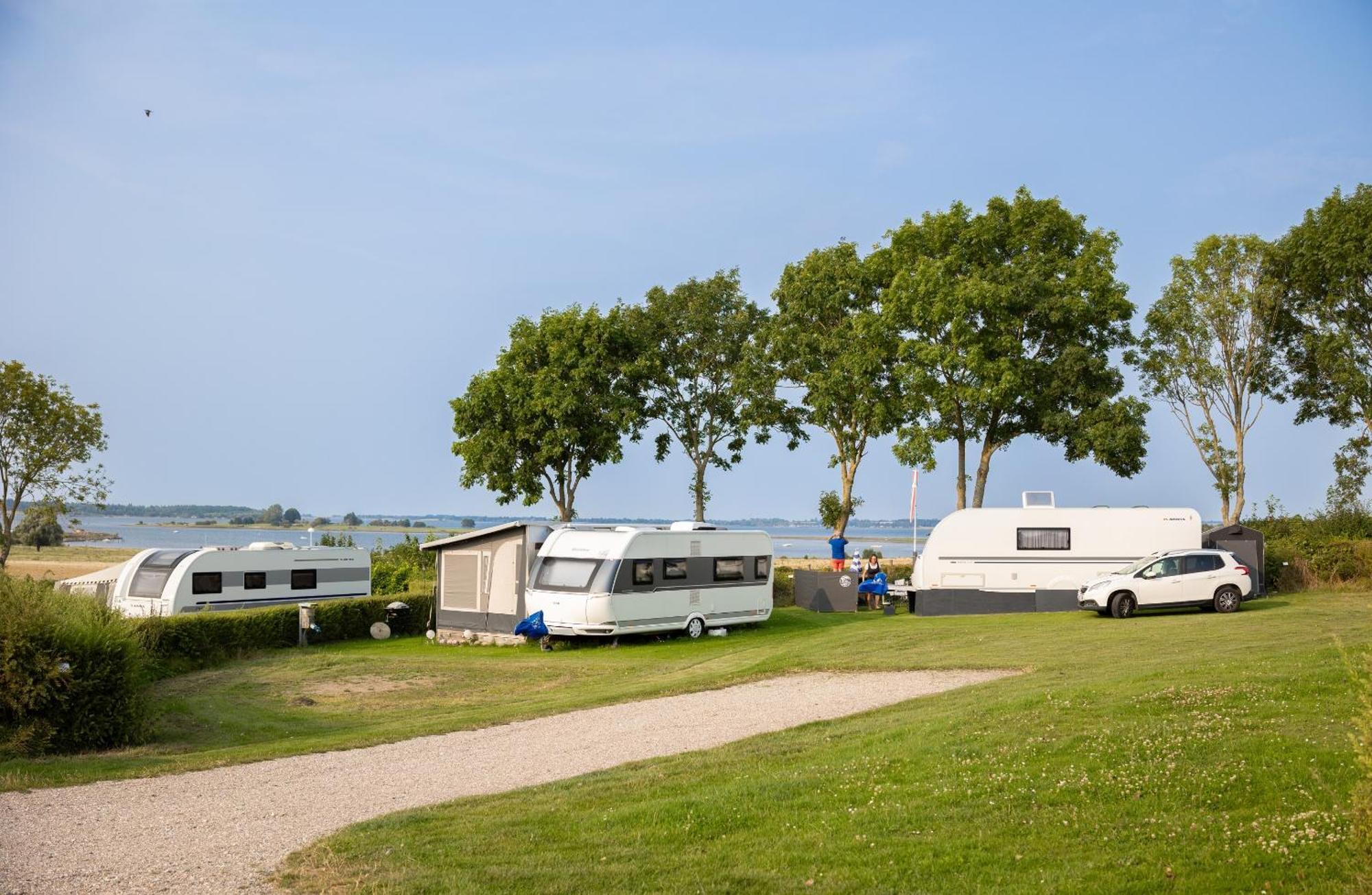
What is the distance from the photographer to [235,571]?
27.2 m

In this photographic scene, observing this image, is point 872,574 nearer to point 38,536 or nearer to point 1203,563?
point 1203,563

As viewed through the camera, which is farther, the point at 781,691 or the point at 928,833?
the point at 781,691

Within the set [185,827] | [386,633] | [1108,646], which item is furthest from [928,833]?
[386,633]

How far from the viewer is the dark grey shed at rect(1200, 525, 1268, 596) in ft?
86.0

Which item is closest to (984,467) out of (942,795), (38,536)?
(942,795)

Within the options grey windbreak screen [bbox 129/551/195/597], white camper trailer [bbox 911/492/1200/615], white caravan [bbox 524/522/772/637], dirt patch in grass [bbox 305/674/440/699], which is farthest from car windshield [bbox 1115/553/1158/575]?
grey windbreak screen [bbox 129/551/195/597]

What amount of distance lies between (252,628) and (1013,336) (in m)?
23.9

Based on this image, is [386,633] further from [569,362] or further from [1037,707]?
[1037,707]

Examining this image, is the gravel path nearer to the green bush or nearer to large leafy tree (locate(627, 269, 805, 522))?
the green bush

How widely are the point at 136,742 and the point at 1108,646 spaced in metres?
13.6

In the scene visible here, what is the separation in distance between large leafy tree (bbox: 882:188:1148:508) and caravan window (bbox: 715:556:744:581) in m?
12.6

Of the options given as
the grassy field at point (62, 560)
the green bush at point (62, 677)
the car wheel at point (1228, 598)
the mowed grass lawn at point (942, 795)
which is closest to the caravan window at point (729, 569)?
the mowed grass lawn at point (942, 795)

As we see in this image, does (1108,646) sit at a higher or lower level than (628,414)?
lower

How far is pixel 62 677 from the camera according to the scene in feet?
41.8
